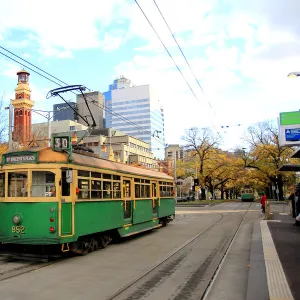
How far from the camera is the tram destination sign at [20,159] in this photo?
10.1 metres

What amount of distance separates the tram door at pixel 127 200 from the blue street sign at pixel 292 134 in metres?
13.0

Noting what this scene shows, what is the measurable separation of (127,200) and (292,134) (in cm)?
1379

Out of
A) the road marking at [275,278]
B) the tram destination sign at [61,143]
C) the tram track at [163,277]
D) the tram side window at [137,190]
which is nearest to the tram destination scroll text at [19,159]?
the tram destination sign at [61,143]

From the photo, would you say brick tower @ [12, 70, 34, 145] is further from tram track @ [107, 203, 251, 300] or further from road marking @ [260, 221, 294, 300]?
road marking @ [260, 221, 294, 300]

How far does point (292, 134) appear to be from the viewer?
23.0 m

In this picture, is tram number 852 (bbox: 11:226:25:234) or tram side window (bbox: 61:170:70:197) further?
tram side window (bbox: 61:170:70:197)

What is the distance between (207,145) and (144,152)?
56.3 m

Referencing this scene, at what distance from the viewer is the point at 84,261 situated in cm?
982

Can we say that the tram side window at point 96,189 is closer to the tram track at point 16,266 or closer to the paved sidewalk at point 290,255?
the tram track at point 16,266

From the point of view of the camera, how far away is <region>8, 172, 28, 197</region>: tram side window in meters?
9.95

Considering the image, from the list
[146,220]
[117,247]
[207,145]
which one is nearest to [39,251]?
[117,247]

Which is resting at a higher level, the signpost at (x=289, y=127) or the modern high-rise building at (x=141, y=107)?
the modern high-rise building at (x=141, y=107)

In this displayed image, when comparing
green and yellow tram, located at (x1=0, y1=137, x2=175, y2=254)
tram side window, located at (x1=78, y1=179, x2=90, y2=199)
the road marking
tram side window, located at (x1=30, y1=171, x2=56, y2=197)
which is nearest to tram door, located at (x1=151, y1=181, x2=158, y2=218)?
green and yellow tram, located at (x1=0, y1=137, x2=175, y2=254)

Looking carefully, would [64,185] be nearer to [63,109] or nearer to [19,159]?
[19,159]
